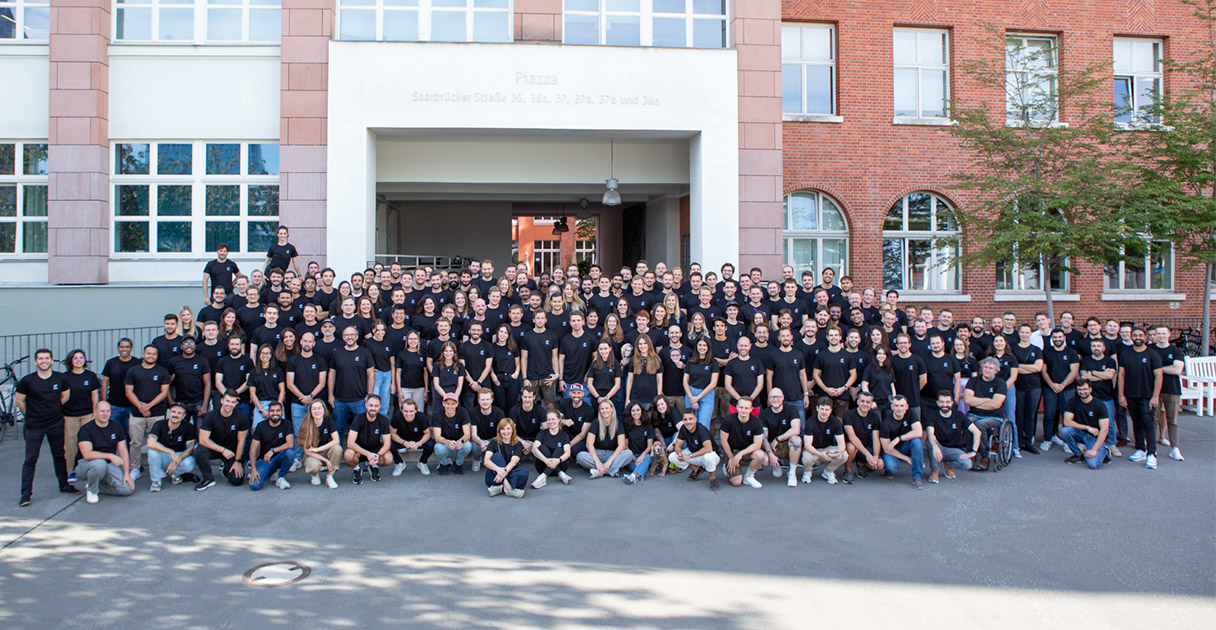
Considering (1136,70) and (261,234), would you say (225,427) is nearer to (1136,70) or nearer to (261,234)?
(261,234)

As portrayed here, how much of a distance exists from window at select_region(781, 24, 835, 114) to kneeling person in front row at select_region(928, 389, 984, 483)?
1052 centimetres

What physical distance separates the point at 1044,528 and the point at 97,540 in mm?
8769

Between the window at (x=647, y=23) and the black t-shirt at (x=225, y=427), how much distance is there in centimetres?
985

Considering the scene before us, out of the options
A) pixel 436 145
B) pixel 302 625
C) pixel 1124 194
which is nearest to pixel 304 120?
pixel 436 145

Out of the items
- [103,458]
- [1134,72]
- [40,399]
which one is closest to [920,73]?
[1134,72]

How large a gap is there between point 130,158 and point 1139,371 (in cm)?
1788

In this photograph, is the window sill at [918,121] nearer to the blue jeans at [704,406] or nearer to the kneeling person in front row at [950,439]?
the kneeling person in front row at [950,439]

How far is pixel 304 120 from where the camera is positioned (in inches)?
590

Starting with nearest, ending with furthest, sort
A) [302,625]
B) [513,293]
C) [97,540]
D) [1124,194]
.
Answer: [302,625]
[97,540]
[513,293]
[1124,194]

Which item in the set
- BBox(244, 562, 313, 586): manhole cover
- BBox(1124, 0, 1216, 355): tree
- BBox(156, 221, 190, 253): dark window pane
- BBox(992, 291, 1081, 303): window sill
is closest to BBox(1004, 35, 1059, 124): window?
BBox(1124, 0, 1216, 355): tree

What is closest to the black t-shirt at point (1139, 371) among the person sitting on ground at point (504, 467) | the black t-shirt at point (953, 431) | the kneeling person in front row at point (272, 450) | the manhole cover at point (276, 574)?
the black t-shirt at point (953, 431)

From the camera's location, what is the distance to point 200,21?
1555 cm

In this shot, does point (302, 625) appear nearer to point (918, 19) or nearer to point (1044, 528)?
point (1044, 528)

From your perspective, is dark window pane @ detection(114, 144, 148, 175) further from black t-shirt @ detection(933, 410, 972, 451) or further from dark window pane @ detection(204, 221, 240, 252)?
black t-shirt @ detection(933, 410, 972, 451)
